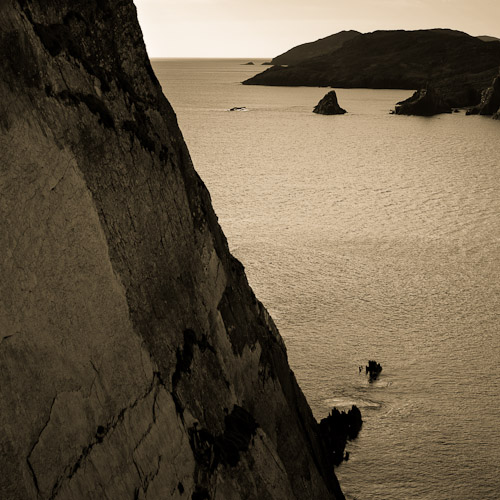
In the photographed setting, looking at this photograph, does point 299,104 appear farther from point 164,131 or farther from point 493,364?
point 164,131

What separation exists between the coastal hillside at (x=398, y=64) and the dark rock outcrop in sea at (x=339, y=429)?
3632 inches

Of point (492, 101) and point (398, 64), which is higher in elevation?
point (398, 64)

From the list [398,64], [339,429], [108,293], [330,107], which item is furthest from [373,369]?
[398,64]

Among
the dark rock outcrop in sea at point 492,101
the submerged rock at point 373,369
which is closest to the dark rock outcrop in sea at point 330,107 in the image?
the dark rock outcrop in sea at point 492,101

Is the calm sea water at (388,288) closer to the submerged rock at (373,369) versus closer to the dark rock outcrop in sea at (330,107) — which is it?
the submerged rock at (373,369)

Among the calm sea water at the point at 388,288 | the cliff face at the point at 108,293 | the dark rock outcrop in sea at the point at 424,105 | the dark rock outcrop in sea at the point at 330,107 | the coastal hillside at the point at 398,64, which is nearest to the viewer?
the cliff face at the point at 108,293

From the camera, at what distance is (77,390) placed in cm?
493

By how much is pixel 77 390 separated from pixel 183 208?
1.86 meters

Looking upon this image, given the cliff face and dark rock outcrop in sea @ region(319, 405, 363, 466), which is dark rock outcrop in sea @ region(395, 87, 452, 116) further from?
the cliff face

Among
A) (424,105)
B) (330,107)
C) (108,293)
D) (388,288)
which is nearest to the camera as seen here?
(108,293)

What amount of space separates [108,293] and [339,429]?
7626mm

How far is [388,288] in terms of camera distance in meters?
19.5

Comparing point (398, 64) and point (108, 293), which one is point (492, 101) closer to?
point (398, 64)

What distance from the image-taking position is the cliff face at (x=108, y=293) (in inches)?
183
